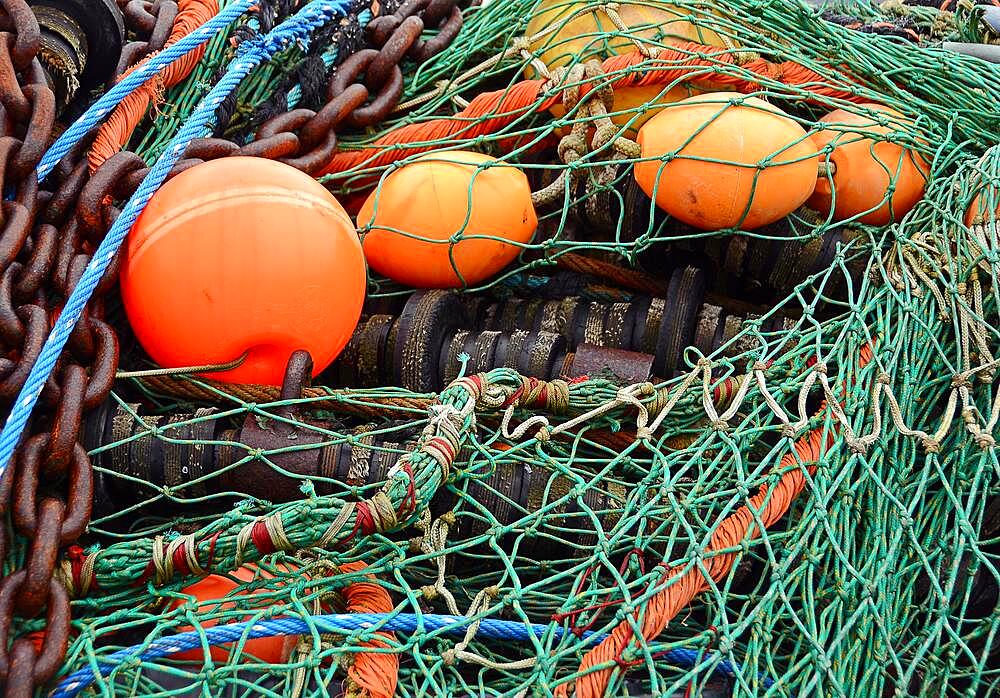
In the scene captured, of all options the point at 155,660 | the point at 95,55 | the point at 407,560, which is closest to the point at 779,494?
the point at 407,560

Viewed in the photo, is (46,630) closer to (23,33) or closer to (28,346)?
(28,346)

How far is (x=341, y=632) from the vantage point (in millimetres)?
1896

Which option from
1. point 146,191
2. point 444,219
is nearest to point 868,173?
point 444,219

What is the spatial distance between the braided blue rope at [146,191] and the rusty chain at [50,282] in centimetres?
3

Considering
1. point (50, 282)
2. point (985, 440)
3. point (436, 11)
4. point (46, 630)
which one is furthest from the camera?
point (436, 11)

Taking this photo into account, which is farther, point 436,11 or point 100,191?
point 436,11

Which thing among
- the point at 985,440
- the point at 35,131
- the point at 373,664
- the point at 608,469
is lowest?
the point at 373,664

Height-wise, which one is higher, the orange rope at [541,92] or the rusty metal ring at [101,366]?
the orange rope at [541,92]

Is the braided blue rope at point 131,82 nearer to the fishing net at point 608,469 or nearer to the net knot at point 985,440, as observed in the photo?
the fishing net at point 608,469

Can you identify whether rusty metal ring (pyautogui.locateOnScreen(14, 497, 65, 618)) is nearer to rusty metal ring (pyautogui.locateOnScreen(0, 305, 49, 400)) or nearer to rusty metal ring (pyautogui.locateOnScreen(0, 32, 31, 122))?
rusty metal ring (pyautogui.locateOnScreen(0, 305, 49, 400))

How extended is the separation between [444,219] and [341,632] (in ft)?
3.72

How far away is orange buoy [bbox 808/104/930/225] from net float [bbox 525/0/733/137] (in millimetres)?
429

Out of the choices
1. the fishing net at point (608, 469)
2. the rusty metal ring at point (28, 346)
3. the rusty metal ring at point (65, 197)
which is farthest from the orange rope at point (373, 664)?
the rusty metal ring at point (65, 197)

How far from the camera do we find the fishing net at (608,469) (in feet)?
6.31
